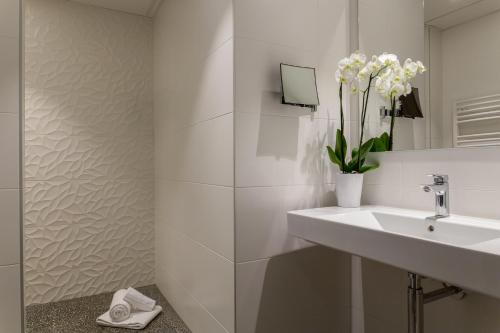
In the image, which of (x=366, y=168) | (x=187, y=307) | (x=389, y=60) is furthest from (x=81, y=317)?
(x=389, y=60)

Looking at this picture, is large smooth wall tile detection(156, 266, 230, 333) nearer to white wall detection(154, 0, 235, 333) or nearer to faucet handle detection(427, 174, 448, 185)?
white wall detection(154, 0, 235, 333)

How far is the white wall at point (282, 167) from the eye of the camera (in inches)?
55.7

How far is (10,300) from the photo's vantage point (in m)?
1.25

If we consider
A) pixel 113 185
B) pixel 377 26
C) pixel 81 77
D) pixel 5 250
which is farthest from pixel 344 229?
pixel 81 77

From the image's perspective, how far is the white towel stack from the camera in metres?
1.96

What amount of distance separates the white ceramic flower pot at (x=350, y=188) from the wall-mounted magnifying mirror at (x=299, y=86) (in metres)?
0.36

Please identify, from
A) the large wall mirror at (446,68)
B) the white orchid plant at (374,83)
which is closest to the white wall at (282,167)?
the white orchid plant at (374,83)

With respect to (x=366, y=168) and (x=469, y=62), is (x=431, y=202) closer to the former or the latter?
(x=366, y=168)

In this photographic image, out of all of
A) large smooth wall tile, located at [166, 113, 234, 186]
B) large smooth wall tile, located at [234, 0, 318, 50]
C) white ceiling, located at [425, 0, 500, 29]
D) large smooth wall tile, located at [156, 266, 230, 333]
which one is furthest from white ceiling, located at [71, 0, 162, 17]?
large smooth wall tile, located at [156, 266, 230, 333]

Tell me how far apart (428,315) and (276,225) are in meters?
0.69

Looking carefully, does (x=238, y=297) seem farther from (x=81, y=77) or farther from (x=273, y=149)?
(x=81, y=77)

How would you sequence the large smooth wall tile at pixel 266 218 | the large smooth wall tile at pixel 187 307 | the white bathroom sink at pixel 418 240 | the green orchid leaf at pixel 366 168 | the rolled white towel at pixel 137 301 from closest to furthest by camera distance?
1. the white bathroom sink at pixel 418 240
2. the large smooth wall tile at pixel 266 218
3. the green orchid leaf at pixel 366 168
4. the large smooth wall tile at pixel 187 307
5. the rolled white towel at pixel 137 301

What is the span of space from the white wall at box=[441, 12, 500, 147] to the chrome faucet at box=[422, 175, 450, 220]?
0.54 ft

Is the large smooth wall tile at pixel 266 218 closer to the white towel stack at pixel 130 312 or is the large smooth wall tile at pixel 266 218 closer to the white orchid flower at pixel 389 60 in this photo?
the white orchid flower at pixel 389 60
